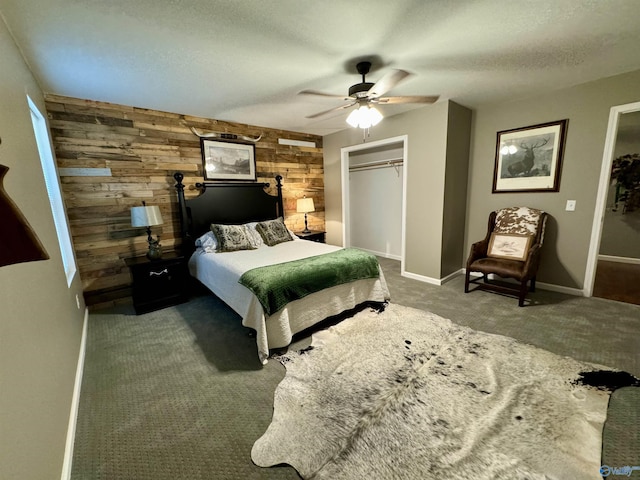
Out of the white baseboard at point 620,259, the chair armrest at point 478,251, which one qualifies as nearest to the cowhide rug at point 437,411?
the chair armrest at point 478,251

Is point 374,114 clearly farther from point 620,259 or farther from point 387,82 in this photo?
point 620,259

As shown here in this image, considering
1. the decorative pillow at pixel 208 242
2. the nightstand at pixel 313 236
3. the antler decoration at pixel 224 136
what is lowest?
the nightstand at pixel 313 236

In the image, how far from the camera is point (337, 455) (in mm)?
1366

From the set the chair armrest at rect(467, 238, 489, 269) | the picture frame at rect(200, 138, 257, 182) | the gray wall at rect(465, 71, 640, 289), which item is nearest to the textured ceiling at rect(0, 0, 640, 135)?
the gray wall at rect(465, 71, 640, 289)

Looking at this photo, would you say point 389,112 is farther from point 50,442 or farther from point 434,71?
point 50,442

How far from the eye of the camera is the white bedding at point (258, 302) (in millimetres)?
2238

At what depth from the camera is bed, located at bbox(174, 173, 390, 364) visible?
7.42 feet

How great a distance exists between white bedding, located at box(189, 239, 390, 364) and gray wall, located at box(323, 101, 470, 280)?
117 centimetres

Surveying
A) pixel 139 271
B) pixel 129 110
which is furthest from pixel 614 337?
pixel 129 110

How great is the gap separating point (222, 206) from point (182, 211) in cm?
55

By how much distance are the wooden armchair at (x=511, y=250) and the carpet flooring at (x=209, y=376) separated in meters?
0.25

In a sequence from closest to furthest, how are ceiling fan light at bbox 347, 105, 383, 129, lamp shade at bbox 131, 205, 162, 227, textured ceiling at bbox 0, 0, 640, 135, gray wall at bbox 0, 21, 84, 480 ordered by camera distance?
gray wall at bbox 0, 21, 84, 480 < textured ceiling at bbox 0, 0, 640, 135 < ceiling fan light at bbox 347, 105, 383, 129 < lamp shade at bbox 131, 205, 162, 227

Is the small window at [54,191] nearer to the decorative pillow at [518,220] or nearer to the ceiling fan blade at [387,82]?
the ceiling fan blade at [387,82]

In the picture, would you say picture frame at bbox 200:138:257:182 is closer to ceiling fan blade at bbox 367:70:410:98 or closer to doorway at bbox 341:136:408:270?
doorway at bbox 341:136:408:270
